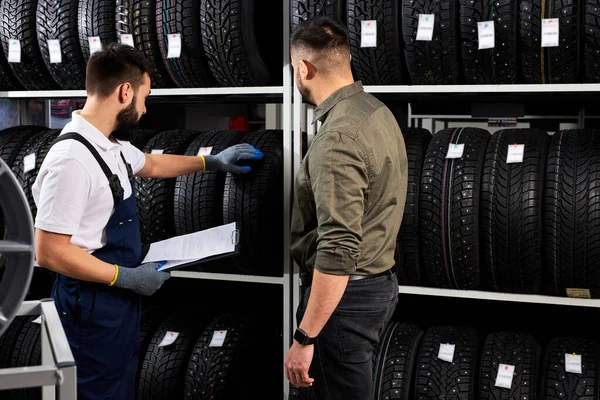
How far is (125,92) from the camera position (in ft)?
9.27

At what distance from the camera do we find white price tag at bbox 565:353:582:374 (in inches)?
126

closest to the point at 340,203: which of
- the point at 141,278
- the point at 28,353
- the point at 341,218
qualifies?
the point at 341,218

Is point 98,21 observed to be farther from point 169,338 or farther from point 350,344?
point 350,344

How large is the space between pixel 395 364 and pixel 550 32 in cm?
170

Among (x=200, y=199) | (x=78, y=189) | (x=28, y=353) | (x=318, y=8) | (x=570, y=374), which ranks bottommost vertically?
(x=28, y=353)

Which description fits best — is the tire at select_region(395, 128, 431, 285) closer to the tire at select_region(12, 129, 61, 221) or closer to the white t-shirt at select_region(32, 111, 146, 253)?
the white t-shirt at select_region(32, 111, 146, 253)

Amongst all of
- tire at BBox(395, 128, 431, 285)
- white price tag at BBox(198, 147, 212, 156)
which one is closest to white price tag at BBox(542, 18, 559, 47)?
tire at BBox(395, 128, 431, 285)

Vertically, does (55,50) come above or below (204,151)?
above

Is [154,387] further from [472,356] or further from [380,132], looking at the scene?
[380,132]

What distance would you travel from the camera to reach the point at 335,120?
2.50m

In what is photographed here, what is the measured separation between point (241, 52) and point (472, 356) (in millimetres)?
1869

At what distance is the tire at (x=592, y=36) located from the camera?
302cm

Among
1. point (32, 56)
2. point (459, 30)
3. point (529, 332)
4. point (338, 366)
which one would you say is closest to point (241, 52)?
point (459, 30)

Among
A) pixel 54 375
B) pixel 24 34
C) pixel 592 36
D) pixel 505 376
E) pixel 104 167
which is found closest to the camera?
pixel 54 375
